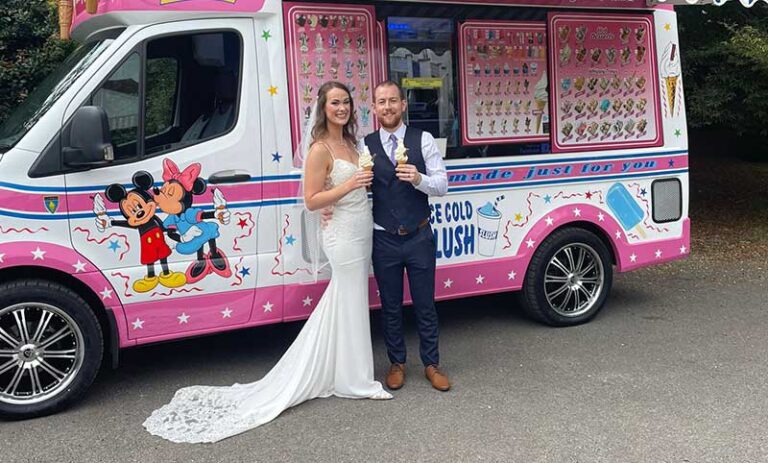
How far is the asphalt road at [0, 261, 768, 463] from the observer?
3.78 meters

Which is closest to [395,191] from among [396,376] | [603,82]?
[396,376]

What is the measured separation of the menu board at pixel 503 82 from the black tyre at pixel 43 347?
274 centimetres

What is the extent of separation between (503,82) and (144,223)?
8.68 ft

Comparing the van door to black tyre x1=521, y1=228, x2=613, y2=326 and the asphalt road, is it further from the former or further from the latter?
black tyre x1=521, y1=228, x2=613, y2=326

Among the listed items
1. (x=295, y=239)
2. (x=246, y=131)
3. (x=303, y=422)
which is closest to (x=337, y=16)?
(x=246, y=131)

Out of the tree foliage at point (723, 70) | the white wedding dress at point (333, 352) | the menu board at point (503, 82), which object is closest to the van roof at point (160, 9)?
the white wedding dress at point (333, 352)

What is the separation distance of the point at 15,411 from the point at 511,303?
3.95 m

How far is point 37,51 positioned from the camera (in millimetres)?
7844

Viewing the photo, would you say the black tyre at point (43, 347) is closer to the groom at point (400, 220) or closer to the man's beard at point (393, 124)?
the groom at point (400, 220)

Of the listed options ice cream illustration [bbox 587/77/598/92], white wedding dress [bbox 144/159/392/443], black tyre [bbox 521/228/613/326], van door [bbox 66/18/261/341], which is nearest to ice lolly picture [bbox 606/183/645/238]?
black tyre [bbox 521/228/613/326]

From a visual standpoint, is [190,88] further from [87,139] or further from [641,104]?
[641,104]

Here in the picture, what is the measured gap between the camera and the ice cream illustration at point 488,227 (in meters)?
5.24

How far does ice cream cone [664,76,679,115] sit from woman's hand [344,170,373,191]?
303 centimetres

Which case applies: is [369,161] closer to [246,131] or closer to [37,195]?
[246,131]
